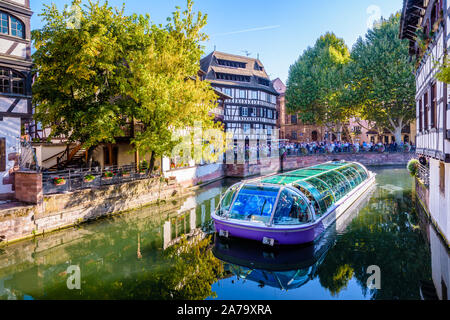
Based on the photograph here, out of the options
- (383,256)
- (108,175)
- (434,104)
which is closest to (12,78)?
(108,175)

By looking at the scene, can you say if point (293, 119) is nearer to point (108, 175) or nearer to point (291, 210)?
point (108, 175)

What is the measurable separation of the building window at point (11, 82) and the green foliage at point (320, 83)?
3344 centimetres

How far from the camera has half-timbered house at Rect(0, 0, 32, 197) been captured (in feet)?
42.7

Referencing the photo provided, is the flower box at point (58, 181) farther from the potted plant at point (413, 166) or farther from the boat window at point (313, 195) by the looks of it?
the potted plant at point (413, 166)

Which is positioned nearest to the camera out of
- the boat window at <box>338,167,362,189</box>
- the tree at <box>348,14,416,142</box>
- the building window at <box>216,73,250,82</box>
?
the boat window at <box>338,167,362,189</box>

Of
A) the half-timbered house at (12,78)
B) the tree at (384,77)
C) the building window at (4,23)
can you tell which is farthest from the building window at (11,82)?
the tree at (384,77)

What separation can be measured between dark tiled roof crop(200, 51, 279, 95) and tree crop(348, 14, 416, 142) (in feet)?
40.6

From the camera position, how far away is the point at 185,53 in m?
17.3

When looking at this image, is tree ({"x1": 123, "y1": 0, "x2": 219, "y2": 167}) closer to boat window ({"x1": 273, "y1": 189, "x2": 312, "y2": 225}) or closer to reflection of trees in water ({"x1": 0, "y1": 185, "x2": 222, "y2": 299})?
reflection of trees in water ({"x1": 0, "y1": 185, "x2": 222, "y2": 299})

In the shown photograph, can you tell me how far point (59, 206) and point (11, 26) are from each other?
7406 mm

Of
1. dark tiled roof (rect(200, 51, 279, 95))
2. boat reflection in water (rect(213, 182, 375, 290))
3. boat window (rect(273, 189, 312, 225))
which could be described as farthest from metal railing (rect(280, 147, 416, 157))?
boat window (rect(273, 189, 312, 225))

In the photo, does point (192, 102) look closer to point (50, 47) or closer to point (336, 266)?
point (50, 47)

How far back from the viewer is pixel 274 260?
33.6 feet

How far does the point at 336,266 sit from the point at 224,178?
2160cm
